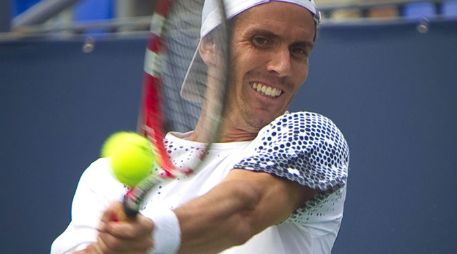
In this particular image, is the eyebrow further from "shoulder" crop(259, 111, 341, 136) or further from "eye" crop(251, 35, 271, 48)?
"shoulder" crop(259, 111, 341, 136)

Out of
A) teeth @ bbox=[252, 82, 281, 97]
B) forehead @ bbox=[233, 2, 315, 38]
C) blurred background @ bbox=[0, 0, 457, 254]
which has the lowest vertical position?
blurred background @ bbox=[0, 0, 457, 254]

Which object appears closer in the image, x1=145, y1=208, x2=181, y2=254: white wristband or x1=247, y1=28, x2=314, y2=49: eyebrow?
x1=145, y1=208, x2=181, y2=254: white wristband

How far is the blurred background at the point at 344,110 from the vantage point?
4.29 metres

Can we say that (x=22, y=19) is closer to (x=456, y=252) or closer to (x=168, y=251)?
(x=456, y=252)

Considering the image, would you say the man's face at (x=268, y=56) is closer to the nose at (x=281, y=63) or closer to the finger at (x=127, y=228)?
the nose at (x=281, y=63)

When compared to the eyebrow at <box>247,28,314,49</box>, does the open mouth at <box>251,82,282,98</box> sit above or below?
below

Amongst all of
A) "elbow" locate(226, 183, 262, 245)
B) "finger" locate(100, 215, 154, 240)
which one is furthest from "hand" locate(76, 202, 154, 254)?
"elbow" locate(226, 183, 262, 245)

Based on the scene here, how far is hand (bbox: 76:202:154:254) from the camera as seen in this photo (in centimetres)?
238

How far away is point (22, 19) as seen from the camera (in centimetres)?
511

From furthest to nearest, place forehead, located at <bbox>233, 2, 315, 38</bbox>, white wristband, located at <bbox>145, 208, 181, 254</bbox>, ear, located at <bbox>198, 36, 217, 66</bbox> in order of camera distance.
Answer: forehead, located at <bbox>233, 2, 315, 38</bbox>, ear, located at <bbox>198, 36, 217, 66</bbox>, white wristband, located at <bbox>145, 208, 181, 254</bbox>

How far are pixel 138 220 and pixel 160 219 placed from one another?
81 millimetres

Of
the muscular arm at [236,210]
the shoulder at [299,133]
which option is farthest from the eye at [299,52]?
the muscular arm at [236,210]

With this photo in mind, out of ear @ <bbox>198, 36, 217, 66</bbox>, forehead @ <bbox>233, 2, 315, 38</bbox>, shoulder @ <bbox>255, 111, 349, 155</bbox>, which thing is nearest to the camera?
ear @ <bbox>198, 36, 217, 66</bbox>

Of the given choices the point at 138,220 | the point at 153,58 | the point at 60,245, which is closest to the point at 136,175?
the point at 138,220
